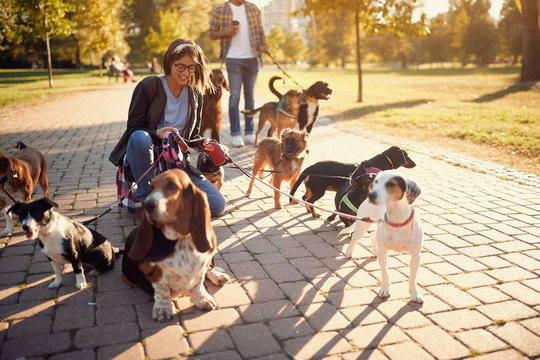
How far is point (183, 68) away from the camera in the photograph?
4.49m

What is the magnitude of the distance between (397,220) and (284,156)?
2743 mm

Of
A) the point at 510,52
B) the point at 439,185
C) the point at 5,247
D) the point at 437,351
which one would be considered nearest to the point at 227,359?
the point at 437,351

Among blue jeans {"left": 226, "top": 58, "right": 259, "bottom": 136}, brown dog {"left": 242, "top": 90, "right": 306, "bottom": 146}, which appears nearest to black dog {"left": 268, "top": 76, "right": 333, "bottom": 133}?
brown dog {"left": 242, "top": 90, "right": 306, "bottom": 146}

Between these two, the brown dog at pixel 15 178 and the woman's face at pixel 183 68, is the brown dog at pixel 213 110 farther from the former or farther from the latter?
the brown dog at pixel 15 178

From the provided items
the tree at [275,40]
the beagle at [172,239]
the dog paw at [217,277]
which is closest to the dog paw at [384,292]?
the dog paw at [217,277]

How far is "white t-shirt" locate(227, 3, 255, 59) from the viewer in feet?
29.4

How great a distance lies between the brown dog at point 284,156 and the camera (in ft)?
18.6

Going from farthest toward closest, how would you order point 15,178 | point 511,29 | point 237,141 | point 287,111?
point 511,29
point 237,141
point 287,111
point 15,178

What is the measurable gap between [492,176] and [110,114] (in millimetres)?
12189

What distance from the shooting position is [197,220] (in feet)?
9.48

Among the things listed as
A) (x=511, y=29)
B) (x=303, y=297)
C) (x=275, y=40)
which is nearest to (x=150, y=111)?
(x=303, y=297)

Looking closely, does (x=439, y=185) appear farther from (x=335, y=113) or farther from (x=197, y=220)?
(x=335, y=113)

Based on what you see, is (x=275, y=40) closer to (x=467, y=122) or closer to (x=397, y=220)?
(x=467, y=122)

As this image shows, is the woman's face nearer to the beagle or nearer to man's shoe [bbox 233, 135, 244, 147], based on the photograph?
the beagle
